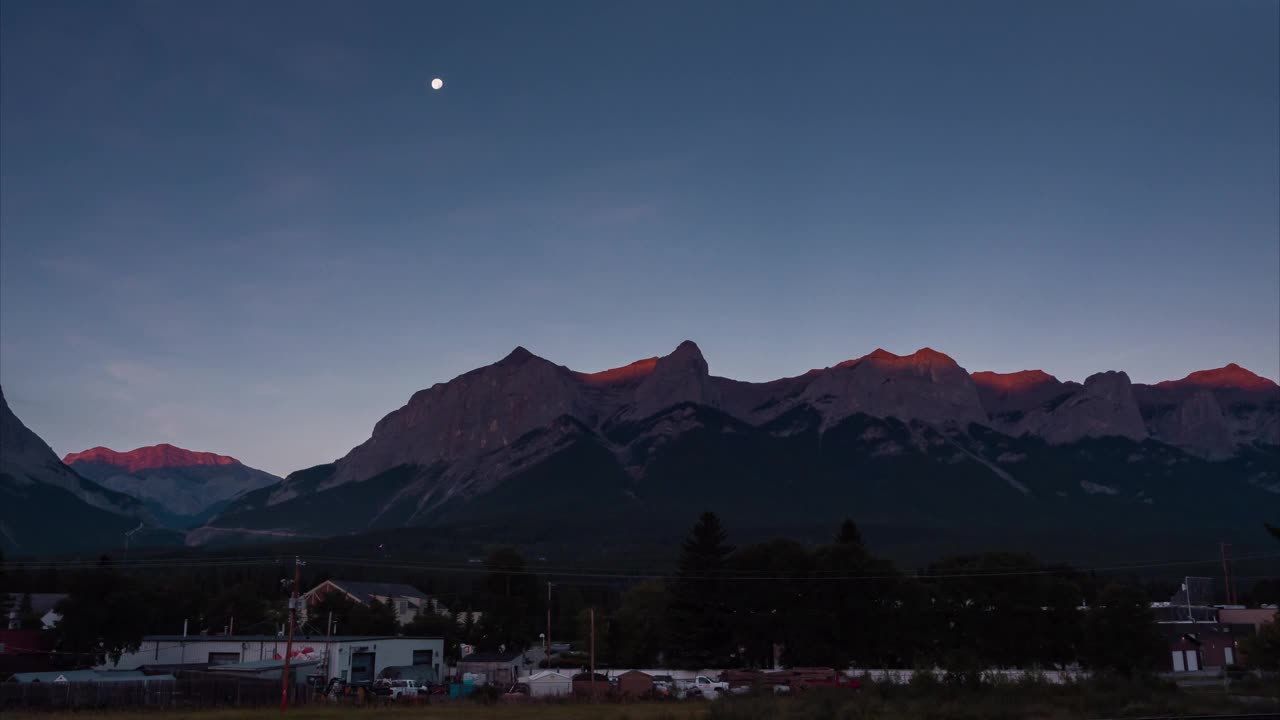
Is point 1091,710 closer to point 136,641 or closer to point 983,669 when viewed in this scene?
point 983,669

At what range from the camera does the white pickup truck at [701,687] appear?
7368cm

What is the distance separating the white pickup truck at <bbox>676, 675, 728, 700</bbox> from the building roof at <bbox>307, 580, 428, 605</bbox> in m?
68.7

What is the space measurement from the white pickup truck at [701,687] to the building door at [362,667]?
95.8 feet

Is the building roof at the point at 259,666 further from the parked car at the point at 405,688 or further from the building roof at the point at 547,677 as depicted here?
the building roof at the point at 547,677

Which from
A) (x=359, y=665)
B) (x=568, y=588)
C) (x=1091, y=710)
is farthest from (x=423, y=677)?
(x=568, y=588)

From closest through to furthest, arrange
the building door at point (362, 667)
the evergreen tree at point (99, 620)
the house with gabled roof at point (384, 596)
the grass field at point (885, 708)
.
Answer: the grass field at point (885, 708) → the building door at point (362, 667) → the evergreen tree at point (99, 620) → the house with gabled roof at point (384, 596)

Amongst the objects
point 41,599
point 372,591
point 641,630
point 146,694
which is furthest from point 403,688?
point 41,599

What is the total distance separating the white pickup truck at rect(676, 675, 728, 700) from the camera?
242 ft

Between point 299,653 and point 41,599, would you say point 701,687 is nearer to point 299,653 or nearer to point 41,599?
point 299,653

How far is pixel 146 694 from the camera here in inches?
2336

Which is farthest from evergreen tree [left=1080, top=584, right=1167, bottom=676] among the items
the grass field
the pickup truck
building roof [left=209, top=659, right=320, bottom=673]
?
building roof [left=209, top=659, right=320, bottom=673]

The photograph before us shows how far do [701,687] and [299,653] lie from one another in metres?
34.1

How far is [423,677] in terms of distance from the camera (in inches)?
3634

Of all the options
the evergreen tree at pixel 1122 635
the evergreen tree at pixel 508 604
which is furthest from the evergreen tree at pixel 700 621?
the evergreen tree at pixel 1122 635
